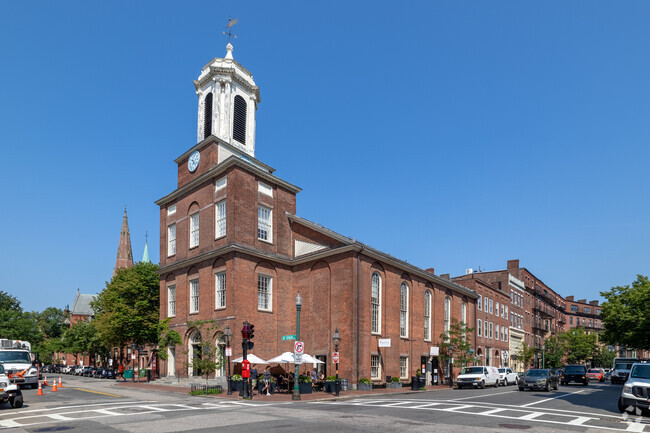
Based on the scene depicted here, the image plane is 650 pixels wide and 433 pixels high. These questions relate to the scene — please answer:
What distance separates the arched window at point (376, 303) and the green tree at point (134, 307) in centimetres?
2383

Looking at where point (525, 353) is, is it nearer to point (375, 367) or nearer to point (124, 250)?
point (375, 367)

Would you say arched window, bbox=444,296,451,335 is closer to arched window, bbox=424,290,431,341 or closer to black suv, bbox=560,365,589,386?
arched window, bbox=424,290,431,341

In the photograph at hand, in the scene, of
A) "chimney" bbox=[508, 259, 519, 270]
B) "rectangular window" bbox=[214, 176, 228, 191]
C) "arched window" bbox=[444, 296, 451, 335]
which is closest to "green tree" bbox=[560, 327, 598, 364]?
"chimney" bbox=[508, 259, 519, 270]

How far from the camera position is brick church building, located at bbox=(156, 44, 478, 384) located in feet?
Result: 116

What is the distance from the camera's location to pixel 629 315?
44188 mm

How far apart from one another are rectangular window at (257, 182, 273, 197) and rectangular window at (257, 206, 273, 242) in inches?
47.5

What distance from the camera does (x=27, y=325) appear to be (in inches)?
2992

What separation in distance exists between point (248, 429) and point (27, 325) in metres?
76.3

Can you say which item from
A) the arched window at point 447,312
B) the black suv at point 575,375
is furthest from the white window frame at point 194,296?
the black suv at point 575,375

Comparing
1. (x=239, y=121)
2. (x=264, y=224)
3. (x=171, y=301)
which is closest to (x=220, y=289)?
(x=264, y=224)

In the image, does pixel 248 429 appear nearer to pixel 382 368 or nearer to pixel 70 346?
pixel 382 368

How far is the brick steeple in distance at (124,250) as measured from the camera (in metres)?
106

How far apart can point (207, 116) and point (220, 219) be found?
33.2ft

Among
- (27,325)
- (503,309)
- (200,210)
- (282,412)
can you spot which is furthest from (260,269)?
(27,325)
